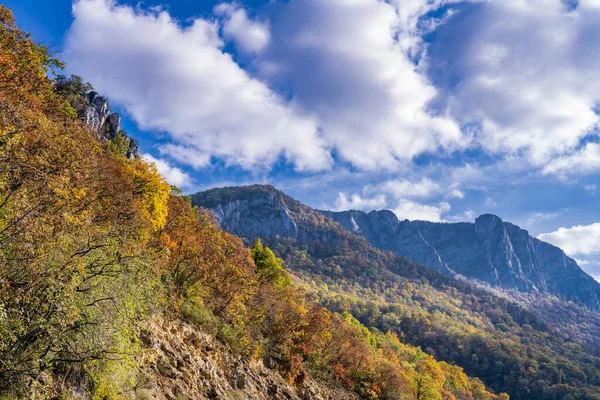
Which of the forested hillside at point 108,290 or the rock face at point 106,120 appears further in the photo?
the rock face at point 106,120

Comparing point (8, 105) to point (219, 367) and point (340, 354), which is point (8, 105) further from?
point (340, 354)

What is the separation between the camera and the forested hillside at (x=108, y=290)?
10.5 m

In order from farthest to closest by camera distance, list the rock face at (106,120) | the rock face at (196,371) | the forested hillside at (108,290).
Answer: the rock face at (106,120) < the rock face at (196,371) < the forested hillside at (108,290)

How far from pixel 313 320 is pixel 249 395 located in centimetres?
1908

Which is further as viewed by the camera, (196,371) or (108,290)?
(196,371)

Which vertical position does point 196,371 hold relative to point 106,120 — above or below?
below

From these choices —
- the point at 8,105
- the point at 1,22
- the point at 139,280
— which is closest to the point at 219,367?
the point at 139,280

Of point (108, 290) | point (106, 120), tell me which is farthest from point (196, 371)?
point (106, 120)

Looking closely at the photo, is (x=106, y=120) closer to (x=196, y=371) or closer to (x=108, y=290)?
(x=196, y=371)

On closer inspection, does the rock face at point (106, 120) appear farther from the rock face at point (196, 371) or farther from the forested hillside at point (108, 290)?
the rock face at point (196, 371)

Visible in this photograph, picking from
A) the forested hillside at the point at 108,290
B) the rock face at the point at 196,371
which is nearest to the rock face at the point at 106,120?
the forested hillside at the point at 108,290

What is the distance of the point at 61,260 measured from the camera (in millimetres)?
11102

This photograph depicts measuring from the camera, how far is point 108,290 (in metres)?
13.1

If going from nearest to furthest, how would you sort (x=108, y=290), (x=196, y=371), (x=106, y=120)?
(x=108, y=290)
(x=196, y=371)
(x=106, y=120)
